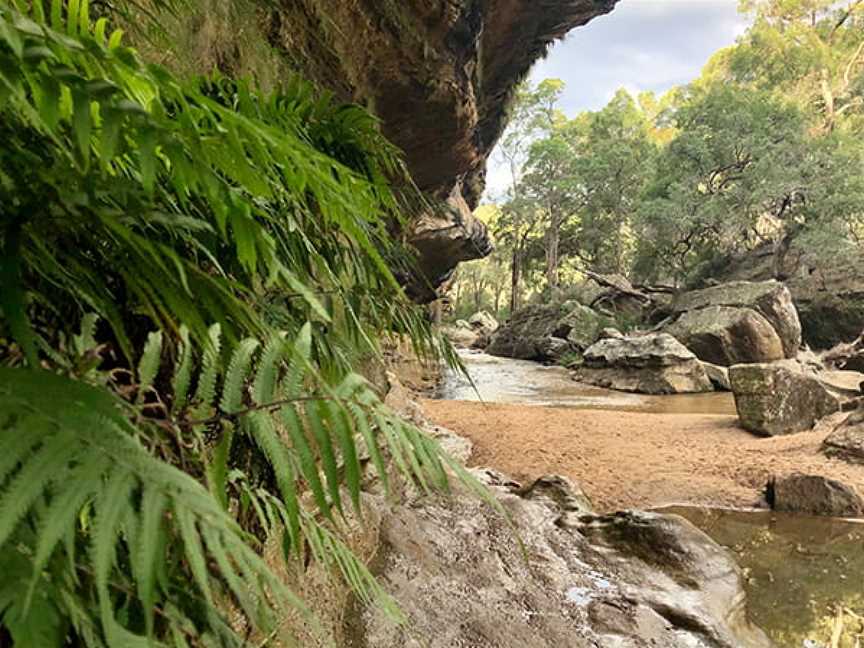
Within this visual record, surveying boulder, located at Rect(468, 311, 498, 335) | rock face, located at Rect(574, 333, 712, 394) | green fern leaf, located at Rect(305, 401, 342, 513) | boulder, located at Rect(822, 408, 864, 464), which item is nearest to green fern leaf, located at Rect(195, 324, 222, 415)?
green fern leaf, located at Rect(305, 401, 342, 513)

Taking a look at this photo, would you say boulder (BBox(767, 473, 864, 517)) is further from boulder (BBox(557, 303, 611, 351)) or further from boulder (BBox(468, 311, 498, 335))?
boulder (BBox(468, 311, 498, 335))

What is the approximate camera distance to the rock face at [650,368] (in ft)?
38.0

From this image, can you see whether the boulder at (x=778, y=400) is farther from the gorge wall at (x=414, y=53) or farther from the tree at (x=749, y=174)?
the tree at (x=749, y=174)

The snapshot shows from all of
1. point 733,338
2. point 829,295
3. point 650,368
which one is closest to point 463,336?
point 829,295

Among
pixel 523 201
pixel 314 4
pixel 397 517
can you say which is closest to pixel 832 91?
pixel 523 201

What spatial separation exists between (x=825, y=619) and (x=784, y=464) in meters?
3.00

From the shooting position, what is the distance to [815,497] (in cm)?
423

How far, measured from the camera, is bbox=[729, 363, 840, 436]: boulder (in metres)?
6.49

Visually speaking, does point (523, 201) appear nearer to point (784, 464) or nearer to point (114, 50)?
point (784, 464)

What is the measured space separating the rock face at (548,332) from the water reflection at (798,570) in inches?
548

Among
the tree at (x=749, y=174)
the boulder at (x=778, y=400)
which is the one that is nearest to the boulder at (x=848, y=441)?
the boulder at (x=778, y=400)

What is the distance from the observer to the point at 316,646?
1.54 meters

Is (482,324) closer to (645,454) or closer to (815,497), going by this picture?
(645,454)

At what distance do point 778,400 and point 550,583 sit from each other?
5229mm
